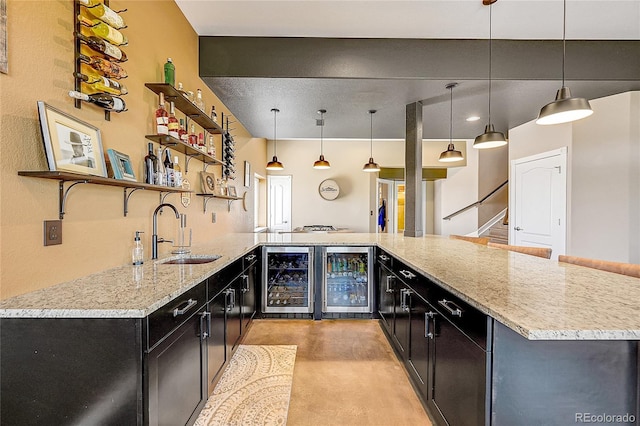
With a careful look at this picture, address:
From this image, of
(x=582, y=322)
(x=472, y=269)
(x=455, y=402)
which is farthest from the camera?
(x=472, y=269)

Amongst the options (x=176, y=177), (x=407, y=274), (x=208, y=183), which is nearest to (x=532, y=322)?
(x=407, y=274)

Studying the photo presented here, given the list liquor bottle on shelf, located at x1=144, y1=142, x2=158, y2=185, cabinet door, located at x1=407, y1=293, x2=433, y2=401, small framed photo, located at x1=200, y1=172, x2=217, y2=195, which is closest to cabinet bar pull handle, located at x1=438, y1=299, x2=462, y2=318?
cabinet door, located at x1=407, y1=293, x2=433, y2=401

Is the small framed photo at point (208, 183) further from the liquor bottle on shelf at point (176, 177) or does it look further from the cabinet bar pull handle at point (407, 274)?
the cabinet bar pull handle at point (407, 274)

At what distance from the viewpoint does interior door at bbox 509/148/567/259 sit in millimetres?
4023

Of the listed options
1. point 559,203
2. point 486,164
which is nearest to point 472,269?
point 559,203

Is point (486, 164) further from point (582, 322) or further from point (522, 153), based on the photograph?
point (582, 322)

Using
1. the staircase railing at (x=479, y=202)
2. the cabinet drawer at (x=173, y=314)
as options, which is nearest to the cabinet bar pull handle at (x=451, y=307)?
the cabinet drawer at (x=173, y=314)

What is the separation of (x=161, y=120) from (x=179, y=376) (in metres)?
1.61

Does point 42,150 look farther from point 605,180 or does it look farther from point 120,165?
point 605,180

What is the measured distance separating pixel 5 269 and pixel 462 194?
815cm

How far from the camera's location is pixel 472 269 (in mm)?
1793

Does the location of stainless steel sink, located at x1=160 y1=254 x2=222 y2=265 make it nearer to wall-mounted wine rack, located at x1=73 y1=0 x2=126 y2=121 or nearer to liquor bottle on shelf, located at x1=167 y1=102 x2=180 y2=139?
liquor bottle on shelf, located at x1=167 y1=102 x2=180 y2=139

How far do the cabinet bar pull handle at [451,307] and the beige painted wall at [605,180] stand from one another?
3.23m

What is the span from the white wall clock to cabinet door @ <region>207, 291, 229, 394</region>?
5.37 m
